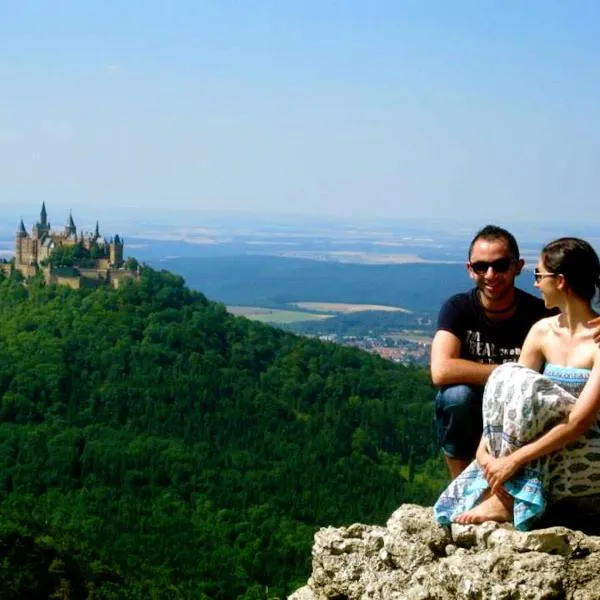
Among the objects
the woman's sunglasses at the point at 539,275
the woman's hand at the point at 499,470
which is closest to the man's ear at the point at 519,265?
the woman's sunglasses at the point at 539,275

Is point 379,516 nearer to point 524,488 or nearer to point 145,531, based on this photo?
point 145,531

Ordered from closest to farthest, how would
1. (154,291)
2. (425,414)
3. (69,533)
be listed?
(69,533) → (425,414) → (154,291)

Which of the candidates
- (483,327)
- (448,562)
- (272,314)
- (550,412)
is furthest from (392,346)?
(448,562)

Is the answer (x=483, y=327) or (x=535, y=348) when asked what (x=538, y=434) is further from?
(x=483, y=327)

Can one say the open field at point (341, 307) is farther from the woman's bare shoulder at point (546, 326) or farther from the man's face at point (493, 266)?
the woman's bare shoulder at point (546, 326)

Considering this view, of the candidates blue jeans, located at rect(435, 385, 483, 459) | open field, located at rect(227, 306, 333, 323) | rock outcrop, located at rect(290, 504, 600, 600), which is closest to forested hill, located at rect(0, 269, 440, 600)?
blue jeans, located at rect(435, 385, 483, 459)

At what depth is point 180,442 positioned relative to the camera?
194 ft

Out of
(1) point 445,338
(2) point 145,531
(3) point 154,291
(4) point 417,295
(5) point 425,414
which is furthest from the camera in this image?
(4) point 417,295

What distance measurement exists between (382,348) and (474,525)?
116m

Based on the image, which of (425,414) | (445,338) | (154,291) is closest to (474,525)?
(445,338)

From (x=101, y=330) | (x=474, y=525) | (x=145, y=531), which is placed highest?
(x=474, y=525)

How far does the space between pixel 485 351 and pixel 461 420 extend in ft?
1.62

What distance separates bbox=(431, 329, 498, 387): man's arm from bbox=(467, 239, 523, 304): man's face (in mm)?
381

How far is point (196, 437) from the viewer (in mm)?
60438
